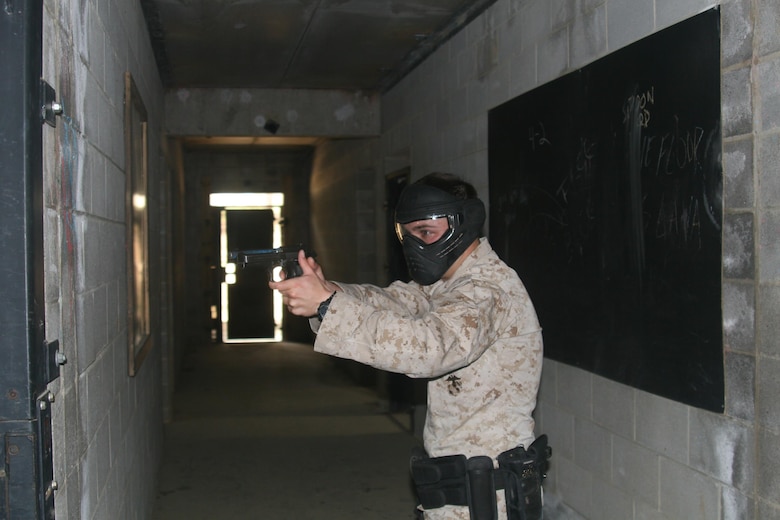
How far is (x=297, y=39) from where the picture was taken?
16.0 feet

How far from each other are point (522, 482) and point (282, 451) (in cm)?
337

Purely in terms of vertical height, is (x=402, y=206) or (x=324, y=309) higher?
(x=402, y=206)

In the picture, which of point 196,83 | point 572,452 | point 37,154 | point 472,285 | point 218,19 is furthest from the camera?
point 196,83

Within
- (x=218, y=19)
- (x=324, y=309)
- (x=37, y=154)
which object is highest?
(x=218, y=19)

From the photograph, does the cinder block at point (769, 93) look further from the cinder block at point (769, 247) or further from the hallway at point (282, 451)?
the hallway at point (282, 451)

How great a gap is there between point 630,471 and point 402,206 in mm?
1378

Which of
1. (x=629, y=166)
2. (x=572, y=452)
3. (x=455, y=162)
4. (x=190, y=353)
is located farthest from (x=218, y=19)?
(x=190, y=353)

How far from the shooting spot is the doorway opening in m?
10.9

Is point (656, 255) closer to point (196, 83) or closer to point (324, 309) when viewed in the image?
point (324, 309)

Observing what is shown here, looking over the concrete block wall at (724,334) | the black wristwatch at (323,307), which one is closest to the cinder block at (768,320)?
the concrete block wall at (724,334)

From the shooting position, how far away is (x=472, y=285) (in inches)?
74.2

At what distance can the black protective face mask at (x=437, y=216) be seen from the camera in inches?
80.7

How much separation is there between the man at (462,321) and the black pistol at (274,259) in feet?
0.09

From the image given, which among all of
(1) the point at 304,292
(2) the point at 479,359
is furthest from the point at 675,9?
(1) the point at 304,292
